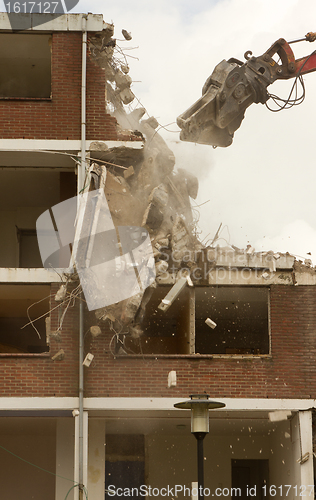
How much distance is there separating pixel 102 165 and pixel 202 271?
308 centimetres

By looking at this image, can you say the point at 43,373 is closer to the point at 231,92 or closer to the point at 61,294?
the point at 61,294

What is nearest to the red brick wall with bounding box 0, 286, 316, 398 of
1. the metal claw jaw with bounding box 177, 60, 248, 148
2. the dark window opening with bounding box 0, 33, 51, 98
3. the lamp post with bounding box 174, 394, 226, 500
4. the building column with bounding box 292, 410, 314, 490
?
the building column with bounding box 292, 410, 314, 490

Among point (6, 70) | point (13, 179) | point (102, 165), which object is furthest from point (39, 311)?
point (6, 70)

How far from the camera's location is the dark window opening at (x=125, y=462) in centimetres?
1487

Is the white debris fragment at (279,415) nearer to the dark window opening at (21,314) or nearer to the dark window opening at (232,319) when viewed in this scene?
the dark window opening at (232,319)

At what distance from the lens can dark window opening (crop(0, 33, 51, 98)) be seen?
13.5m

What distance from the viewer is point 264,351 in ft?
57.1

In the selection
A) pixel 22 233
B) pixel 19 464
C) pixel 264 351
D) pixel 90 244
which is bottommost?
pixel 19 464

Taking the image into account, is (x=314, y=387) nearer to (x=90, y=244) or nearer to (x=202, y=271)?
(x=202, y=271)

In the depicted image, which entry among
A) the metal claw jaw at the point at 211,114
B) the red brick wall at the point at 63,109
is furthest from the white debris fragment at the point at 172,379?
the red brick wall at the point at 63,109

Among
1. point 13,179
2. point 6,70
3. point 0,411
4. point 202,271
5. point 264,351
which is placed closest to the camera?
point 0,411

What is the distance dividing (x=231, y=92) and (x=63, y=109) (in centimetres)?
366

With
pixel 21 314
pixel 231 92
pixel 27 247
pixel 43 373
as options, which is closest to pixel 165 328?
pixel 21 314

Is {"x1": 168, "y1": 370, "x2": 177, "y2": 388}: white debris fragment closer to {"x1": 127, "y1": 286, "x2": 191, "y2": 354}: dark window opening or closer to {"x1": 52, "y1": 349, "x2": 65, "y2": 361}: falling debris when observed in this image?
{"x1": 127, "y1": 286, "x2": 191, "y2": 354}: dark window opening
